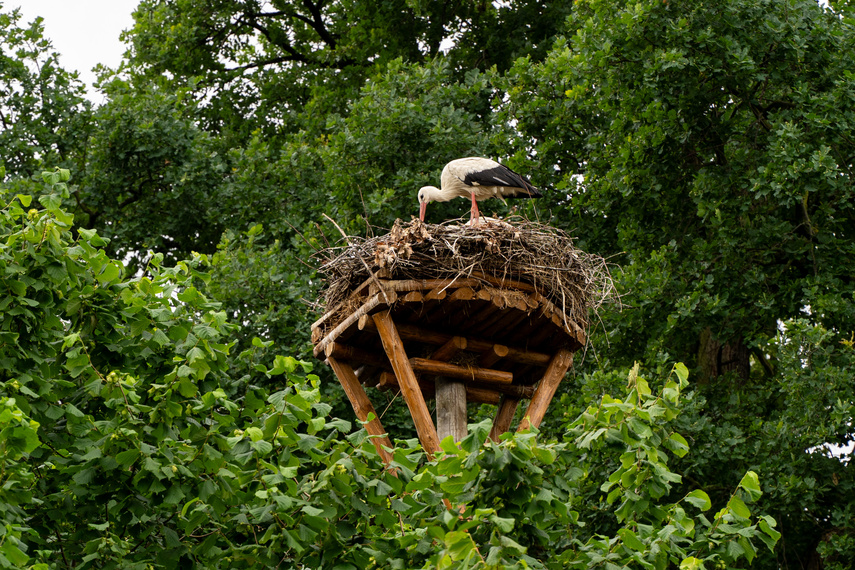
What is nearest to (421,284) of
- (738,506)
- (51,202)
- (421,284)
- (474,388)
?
(421,284)

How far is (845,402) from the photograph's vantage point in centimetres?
1198

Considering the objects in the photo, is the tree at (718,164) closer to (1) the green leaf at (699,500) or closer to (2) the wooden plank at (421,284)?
(2) the wooden plank at (421,284)

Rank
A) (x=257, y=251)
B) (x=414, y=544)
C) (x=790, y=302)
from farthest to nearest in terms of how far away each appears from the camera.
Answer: (x=257, y=251) < (x=790, y=302) < (x=414, y=544)

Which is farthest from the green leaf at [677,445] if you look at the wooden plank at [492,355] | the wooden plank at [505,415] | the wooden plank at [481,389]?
the wooden plank at [505,415]

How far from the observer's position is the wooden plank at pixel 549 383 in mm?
9055

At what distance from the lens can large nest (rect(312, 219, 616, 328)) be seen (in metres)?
8.70

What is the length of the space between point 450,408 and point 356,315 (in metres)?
1.07

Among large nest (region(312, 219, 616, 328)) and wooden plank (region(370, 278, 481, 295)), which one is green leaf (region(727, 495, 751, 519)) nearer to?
large nest (region(312, 219, 616, 328))

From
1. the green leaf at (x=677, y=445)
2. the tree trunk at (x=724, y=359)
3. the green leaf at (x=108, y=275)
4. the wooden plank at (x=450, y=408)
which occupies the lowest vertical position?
the green leaf at (x=677, y=445)

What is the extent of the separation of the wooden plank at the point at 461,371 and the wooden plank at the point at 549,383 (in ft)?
0.97

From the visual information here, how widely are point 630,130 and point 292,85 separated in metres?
8.72

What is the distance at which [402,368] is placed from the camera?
8.70m

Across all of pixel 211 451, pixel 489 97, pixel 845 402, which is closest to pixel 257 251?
pixel 489 97

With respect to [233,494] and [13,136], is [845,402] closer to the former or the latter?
[233,494]
